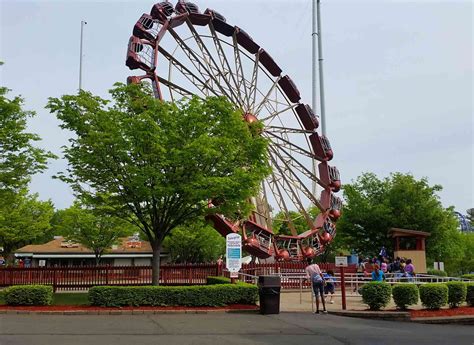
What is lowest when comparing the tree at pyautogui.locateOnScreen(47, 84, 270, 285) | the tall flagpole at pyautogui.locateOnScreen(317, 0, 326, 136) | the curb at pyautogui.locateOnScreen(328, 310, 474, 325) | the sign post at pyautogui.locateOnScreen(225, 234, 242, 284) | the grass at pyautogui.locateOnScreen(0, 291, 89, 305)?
the curb at pyautogui.locateOnScreen(328, 310, 474, 325)

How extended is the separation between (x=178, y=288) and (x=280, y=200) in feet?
54.0

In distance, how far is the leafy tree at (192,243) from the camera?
48.0m

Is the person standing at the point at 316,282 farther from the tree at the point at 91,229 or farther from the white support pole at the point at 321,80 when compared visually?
the white support pole at the point at 321,80

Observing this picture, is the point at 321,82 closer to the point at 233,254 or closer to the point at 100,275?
the point at 100,275

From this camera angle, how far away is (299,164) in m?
33.4

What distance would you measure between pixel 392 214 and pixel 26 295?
3049 centimetres

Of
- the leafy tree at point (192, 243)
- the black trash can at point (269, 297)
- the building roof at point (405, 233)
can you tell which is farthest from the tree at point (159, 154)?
the leafy tree at point (192, 243)

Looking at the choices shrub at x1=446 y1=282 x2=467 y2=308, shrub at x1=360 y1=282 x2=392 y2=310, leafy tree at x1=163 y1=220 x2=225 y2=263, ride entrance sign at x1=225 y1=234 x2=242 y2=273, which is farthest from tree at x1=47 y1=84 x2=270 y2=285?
leafy tree at x1=163 y1=220 x2=225 y2=263

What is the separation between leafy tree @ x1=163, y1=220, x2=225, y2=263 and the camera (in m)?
48.0

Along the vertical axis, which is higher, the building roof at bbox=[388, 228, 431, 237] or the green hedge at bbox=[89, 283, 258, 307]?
the building roof at bbox=[388, 228, 431, 237]

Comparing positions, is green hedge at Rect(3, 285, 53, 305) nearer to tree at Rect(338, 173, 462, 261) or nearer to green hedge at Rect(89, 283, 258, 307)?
green hedge at Rect(89, 283, 258, 307)

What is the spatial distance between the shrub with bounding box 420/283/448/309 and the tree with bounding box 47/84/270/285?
6.74 metres

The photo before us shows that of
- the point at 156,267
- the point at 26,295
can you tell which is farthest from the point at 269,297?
the point at 26,295

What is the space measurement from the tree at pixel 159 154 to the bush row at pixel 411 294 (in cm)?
563
